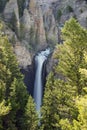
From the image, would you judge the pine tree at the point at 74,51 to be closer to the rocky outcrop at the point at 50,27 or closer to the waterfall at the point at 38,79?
the waterfall at the point at 38,79

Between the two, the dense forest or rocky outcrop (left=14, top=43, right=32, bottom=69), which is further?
rocky outcrop (left=14, top=43, right=32, bottom=69)

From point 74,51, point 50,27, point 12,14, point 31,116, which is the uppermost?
point 12,14

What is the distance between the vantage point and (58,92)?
95.0 ft

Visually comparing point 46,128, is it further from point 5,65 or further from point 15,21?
point 15,21

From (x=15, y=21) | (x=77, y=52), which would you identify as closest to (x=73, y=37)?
(x=77, y=52)

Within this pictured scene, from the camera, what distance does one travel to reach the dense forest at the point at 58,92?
26.8m

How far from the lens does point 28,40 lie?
64.6 metres

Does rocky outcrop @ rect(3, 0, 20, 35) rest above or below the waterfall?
above

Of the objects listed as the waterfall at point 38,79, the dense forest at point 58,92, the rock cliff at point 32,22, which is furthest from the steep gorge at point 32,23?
the dense forest at point 58,92

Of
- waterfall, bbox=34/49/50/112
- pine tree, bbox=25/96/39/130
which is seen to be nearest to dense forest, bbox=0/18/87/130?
pine tree, bbox=25/96/39/130

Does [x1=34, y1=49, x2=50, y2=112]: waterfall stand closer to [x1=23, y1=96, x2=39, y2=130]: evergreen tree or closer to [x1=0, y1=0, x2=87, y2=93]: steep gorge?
[x1=0, y1=0, x2=87, y2=93]: steep gorge

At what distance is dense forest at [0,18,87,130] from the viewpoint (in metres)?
26.8

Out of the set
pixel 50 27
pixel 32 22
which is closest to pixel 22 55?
pixel 32 22

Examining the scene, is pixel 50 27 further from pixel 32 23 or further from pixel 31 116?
pixel 31 116
